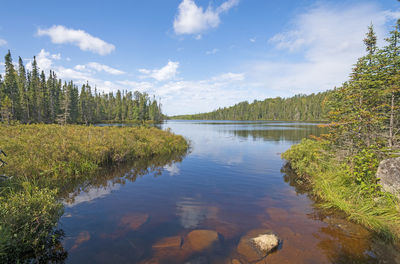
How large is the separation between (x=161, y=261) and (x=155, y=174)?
938 centimetres

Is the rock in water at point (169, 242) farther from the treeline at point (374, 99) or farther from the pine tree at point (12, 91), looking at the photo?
the pine tree at point (12, 91)

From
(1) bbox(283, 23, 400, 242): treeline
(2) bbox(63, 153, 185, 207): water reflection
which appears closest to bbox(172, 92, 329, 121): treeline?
(1) bbox(283, 23, 400, 242): treeline

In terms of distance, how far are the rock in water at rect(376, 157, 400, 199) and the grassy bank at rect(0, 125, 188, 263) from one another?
37.6 feet

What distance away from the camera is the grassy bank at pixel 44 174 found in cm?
524

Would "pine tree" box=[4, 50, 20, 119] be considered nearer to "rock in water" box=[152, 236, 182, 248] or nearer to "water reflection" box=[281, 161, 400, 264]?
"rock in water" box=[152, 236, 182, 248]

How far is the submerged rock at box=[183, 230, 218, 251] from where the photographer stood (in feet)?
20.3

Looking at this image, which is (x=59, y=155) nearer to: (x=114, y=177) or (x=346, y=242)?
(x=114, y=177)

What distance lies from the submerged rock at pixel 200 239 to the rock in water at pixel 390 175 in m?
6.79

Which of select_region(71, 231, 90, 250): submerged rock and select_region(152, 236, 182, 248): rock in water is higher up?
select_region(71, 231, 90, 250): submerged rock

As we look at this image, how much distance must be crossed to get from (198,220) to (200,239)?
1.35m

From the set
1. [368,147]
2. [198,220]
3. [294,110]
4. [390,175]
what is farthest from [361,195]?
[294,110]

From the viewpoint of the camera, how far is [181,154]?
2245cm

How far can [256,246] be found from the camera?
598 centimetres

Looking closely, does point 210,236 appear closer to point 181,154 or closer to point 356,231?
point 356,231
